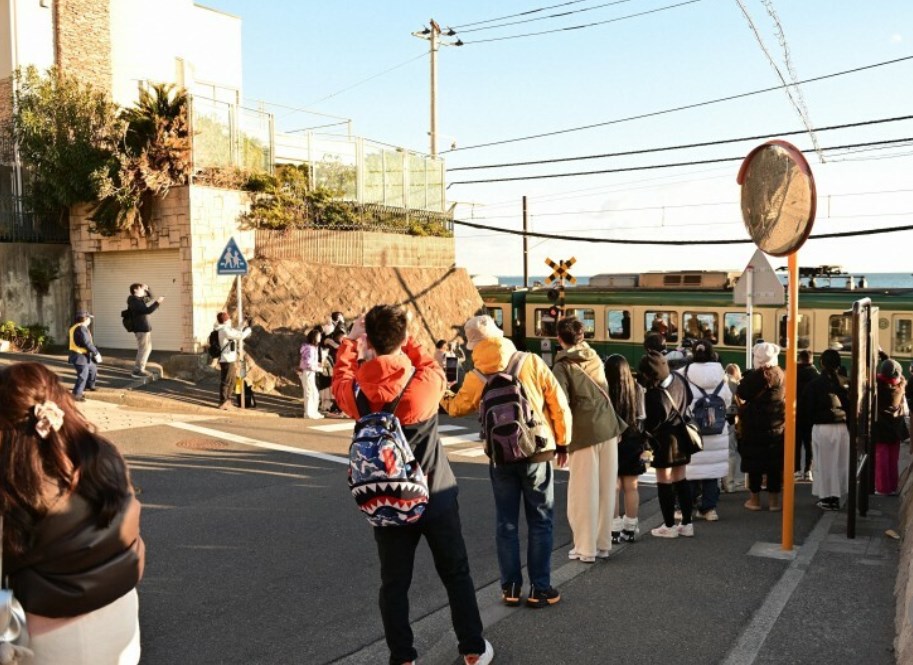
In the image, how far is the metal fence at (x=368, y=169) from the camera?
72.4 ft

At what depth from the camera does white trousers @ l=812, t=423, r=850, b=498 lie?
823 cm

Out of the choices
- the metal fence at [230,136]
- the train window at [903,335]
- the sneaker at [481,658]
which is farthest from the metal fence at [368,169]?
the sneaker at [481,658]

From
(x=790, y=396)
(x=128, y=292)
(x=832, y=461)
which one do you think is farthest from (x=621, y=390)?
(x=128, y=292)

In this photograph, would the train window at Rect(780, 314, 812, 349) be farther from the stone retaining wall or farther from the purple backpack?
the purple backpack

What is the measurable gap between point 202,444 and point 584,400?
23.7 ft

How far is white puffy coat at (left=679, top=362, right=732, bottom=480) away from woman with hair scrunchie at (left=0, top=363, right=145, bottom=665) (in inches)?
233

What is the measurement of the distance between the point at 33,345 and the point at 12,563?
1713 cm

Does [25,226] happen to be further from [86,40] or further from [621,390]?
[621,390]

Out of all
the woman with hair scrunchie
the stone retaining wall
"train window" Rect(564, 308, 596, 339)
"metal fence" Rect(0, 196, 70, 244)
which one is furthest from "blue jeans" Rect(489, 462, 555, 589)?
"train window" Rect(564, 308, 596, 339)

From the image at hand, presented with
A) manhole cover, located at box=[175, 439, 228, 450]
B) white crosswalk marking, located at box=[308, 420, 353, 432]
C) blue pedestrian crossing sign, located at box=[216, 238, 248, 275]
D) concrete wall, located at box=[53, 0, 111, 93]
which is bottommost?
white crosswalk marking, located at box=[308, 420, 353, 432]

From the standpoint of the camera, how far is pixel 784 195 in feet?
20.5

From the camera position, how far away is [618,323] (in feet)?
73.5

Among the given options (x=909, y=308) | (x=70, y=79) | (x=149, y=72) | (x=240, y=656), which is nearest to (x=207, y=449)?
(x=240, y=656)

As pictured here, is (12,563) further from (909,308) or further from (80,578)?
(909,308)
